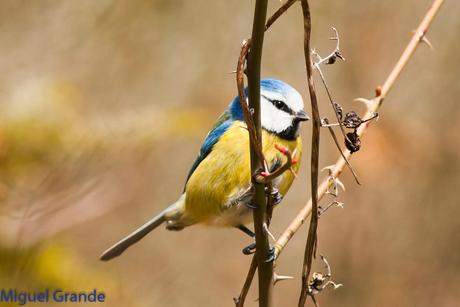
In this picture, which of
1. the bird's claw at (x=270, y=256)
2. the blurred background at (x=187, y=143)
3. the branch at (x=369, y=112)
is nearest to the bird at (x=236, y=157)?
the blurred background at (x=187, y=143)

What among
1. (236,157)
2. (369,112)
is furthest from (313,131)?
(236,157)

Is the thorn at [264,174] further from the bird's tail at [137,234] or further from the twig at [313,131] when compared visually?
the bird's tail at [137,234]

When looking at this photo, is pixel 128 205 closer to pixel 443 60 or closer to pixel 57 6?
pixel 57 6

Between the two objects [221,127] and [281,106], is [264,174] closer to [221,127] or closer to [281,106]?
[281,106]

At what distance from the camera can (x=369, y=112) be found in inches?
67.8

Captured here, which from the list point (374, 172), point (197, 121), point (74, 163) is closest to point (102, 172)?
point (74, 163)

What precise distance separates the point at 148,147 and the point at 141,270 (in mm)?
1059

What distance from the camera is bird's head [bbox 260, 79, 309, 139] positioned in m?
2.99

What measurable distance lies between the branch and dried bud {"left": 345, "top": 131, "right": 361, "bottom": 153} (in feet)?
0.50

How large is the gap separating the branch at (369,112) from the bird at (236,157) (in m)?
0.97

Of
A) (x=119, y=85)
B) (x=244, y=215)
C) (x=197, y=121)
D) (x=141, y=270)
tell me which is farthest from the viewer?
(x=119, y=85)

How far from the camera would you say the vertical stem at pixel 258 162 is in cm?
121

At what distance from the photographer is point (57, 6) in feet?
12.0

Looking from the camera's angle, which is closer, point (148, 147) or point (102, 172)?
point (102, 172)
